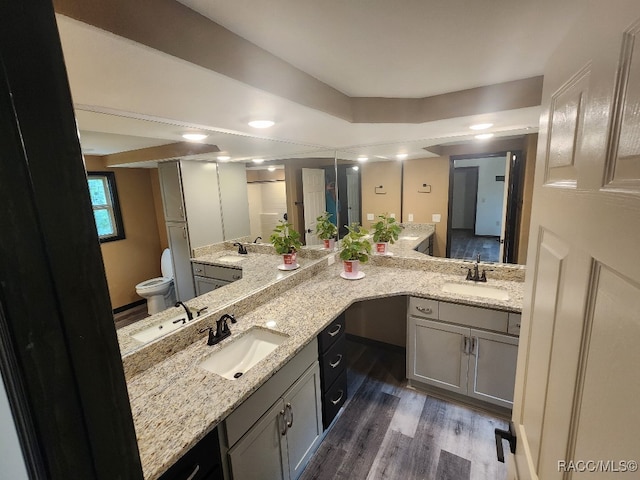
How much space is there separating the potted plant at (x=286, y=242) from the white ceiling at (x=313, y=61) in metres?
0.88

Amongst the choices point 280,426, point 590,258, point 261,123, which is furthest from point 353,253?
point 590,258

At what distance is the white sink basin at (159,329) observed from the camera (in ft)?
4.60

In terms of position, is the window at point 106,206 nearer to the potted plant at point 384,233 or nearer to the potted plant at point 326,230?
the potted plant at point 326,230

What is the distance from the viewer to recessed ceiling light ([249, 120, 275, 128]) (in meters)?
1.57

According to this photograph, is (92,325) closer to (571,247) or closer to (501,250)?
(571,247)

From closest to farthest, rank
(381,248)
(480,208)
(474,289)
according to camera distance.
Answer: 1. (474,289)
2. (381,248)
3. (480,208)

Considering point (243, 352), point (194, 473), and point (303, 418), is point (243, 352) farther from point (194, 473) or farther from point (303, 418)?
point (194, 473)

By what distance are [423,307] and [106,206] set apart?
2.07 m

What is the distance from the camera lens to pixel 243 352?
1674 mm

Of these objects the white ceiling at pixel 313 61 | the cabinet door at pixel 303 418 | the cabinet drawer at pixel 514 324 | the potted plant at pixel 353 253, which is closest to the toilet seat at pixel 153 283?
the white ceiling at pixel 313 61

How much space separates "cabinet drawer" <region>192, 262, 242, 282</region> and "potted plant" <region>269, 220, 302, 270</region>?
422 mm

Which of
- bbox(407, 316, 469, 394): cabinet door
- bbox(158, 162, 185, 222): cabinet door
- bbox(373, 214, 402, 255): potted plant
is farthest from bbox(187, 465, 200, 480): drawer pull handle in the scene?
bbox(373, 214, 402, 255): potted plant

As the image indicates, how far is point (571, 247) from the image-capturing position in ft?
1.81

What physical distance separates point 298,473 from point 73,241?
1853 mm
